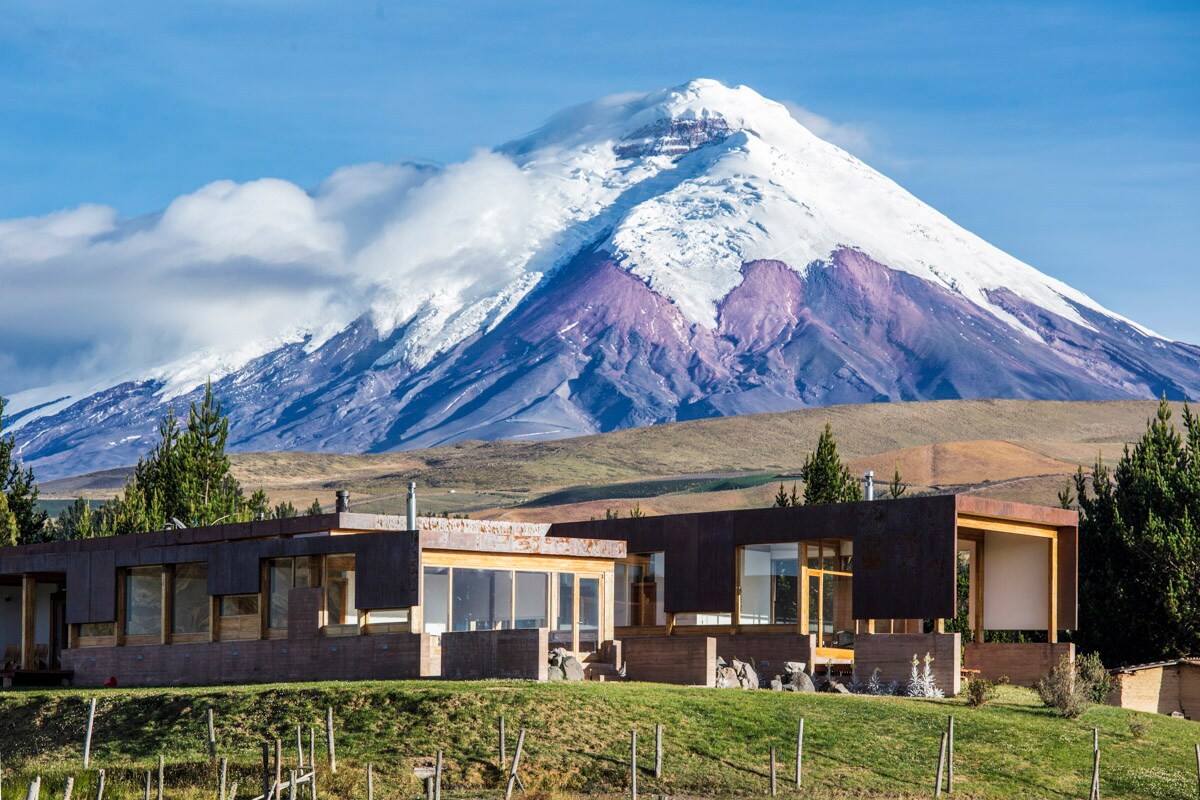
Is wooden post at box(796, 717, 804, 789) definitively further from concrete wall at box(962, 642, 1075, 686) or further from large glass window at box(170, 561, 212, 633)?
large glass window at box(170, 561, 212, 633)

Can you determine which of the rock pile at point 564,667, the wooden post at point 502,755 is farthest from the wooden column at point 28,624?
the wooden post at point 502,755

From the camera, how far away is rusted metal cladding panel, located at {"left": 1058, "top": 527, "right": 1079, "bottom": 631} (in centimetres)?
4253

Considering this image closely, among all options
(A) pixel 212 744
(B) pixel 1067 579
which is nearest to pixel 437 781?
(A) pixel 212 744

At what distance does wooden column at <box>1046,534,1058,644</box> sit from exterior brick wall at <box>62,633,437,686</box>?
14.2m

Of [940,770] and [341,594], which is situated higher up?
[341,594]

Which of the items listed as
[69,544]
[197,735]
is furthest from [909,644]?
[69,544]

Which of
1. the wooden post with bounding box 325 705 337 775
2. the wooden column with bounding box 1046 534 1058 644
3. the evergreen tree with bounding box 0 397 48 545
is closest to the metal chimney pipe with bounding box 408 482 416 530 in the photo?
the wooden post with bounding box 325 705 337 775

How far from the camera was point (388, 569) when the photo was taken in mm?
38688

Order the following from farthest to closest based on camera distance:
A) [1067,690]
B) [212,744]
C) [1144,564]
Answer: [1144,564] → [1067,690] → [212,744]

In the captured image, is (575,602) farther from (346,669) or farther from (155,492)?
(155,492)

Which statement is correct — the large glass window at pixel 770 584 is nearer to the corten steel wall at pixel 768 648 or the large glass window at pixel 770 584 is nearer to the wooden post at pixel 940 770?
the corten steel wall at pixel 768 648

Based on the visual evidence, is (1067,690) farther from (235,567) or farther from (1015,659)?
(235,567)

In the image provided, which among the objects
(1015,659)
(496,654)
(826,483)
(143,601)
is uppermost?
(826,483)

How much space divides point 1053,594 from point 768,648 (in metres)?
6.63
